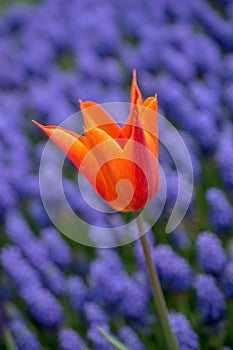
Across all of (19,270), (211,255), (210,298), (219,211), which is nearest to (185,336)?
(210,298)

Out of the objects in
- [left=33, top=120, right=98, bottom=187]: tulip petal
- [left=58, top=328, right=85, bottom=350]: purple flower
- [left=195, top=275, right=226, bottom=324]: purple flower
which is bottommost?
[left=58, top=328, right=85, bottom=350]: purple flower

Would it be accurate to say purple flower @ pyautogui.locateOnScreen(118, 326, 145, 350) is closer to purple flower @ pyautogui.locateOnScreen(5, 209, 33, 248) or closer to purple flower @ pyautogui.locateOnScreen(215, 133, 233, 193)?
purple flower @ pyautogui.locateOnScreen(215, 133, 233, 193)

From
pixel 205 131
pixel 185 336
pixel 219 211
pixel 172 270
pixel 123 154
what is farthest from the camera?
pixel 205 131

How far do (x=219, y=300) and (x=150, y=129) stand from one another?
56cm

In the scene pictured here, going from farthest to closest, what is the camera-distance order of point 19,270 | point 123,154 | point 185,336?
1. point 19,270
2. point 185,336
3. point 123,154

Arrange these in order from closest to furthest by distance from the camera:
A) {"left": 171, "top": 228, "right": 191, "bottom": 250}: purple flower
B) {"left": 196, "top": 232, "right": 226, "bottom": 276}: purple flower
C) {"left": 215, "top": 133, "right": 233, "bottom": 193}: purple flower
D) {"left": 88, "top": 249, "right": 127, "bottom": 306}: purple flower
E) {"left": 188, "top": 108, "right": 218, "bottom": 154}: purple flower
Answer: {"left": 196, "top": 232, "right": 226, "bottom": 276}: purple flower → {"left": 88, "top": 249, "right": 127, "bottom": 306}: purple flower → {"left": 215, "top": 133, "right": 233, "bottom": 193}: purple flower → {"left": 171, "top": 228, "right": 191, "bottom": 250}: purple flower → {"left": 188, "top": 108, "right": 218, "bottom": 154}: purple flower

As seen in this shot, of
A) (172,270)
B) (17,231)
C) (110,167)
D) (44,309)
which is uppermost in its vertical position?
(110,167)

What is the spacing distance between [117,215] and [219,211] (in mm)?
424

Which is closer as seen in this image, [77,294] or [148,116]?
[148,116]

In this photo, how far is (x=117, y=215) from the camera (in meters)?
2.39

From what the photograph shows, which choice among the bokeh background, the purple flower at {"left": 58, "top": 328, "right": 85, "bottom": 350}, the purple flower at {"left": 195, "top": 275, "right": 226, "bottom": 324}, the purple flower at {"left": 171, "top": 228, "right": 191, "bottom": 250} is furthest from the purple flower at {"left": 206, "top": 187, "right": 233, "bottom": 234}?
the purple flower at {"left": 58, "top": 328, "right": 85, "bottom": 350}

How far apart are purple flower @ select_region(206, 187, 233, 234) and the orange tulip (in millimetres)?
594

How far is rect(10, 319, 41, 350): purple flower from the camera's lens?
1.99m

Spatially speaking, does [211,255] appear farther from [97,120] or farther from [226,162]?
[97,120]
